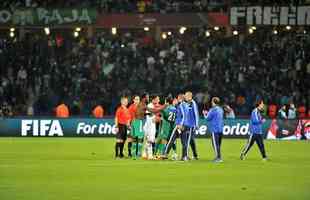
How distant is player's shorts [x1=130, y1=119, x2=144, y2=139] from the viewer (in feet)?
93.4

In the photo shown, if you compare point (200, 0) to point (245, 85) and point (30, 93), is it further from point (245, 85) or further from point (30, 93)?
point (30, 93)

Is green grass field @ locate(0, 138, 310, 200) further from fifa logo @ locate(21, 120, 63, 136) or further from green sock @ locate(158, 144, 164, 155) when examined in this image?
fifa logo @ locate(21, 120, 63, 136)

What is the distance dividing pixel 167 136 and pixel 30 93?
61.9ft

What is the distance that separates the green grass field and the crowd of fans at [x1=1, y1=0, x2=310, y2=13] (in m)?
15.5

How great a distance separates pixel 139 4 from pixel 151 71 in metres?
3.61

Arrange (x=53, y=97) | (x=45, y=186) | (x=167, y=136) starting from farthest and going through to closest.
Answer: (x=53, y=97), (x=167, y=136), (x=45, y=186)

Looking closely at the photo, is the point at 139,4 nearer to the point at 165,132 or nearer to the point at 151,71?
the point at 151,71

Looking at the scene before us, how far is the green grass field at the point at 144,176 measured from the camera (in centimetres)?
1805

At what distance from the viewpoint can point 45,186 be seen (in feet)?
63.5

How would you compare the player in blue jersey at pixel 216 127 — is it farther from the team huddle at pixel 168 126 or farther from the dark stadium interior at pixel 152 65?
the dark stadium interior at pixel 152 65

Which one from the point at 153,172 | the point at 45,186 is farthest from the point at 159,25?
the point at 45,186

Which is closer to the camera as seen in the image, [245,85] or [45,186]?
[45,186]

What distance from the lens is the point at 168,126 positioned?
2814 cm

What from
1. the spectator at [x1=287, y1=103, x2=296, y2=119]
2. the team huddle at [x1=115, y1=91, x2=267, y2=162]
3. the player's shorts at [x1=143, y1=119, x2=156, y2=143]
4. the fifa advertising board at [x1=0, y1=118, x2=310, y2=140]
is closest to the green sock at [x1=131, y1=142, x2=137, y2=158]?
the team huddle at [x1=115, y1=91, x2=267, y2=162]
